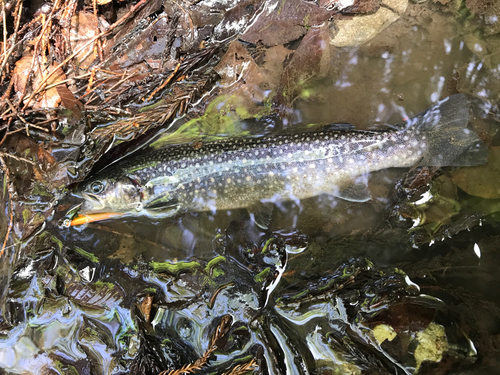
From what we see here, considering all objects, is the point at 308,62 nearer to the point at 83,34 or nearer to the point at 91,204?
the point at 83,34

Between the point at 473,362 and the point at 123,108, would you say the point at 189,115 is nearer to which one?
the point at 123,108

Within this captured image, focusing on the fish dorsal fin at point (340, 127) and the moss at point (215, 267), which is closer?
Result: the moss at point (215, 267)

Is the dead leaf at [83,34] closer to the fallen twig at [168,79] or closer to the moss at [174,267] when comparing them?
the fallen twig at [168,79]

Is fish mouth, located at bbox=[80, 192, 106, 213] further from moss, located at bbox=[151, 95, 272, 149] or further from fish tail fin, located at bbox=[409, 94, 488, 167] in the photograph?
fish tail fin, located at bbox=[409, 94, 488, 167]

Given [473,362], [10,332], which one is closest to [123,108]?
[10,332]

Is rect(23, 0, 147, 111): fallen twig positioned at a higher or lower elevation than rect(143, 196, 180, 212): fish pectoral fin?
higher

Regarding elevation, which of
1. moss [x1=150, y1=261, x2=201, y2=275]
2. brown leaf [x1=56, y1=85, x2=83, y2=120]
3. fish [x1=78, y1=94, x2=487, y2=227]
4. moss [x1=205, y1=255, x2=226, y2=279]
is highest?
brown leaf [x1=56, y1=85, x2=83, y2=120]

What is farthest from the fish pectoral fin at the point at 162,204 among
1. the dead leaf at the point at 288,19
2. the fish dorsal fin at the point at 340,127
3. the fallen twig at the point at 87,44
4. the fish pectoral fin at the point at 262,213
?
the dead leaf at the point at 288,19

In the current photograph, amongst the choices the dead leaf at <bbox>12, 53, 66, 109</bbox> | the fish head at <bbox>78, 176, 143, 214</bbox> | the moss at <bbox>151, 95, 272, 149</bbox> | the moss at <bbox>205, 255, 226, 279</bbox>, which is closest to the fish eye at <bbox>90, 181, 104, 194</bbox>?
the fish head at <bbox>78, 176, 143, 214</bbox>

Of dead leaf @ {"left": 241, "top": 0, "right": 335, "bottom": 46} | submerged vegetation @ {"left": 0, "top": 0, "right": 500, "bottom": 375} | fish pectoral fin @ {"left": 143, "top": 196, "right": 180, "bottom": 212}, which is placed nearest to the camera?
submerged vegetation @ {"left": 0, "top": 0, "right": 500, "bottom": 375}
